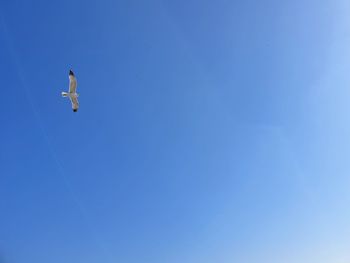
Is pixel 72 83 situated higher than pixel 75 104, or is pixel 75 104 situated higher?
pixel 72 83

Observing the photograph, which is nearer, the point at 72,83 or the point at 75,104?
the point at 72,83

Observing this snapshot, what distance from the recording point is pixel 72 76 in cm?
19150

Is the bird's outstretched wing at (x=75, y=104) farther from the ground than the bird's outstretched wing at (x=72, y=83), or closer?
closer

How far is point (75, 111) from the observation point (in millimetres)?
194125

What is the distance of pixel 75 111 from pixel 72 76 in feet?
18.4

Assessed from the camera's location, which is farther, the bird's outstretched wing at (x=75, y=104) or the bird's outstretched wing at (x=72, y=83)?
the bird's outstretched wing at (x=75, y=104)

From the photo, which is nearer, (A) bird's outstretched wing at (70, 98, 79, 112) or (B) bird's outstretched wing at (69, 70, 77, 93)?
(B) bird's outstretched wing at (69, 70, 77, 93)

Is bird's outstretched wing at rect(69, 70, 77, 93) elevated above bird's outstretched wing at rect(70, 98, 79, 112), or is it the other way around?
bird's outstretched wing at rect(69, 70, 77, 93)
